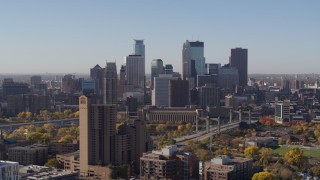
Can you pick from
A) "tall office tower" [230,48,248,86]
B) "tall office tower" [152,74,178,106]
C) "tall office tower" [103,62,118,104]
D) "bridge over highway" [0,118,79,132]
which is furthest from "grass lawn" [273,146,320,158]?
"tall office tower" [230,48,248,86]

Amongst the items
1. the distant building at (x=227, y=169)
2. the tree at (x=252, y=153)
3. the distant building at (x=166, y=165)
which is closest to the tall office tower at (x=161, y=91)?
the tree at (x=252, y=153)

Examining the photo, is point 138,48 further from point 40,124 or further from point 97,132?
point 97,132

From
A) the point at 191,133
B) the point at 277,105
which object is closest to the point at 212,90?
the point at 277,105

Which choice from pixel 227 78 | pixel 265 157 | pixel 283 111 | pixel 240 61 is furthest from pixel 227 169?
pixel 240 61

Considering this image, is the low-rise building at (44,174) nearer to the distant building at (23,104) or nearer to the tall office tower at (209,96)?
the distant building at (23,104)

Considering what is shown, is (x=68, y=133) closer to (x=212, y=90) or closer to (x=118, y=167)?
(x=118, y=167)

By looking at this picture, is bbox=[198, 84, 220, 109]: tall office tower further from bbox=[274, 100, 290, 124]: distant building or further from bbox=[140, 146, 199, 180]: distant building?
bbox=[140, 146, 199, 180]: distant building
